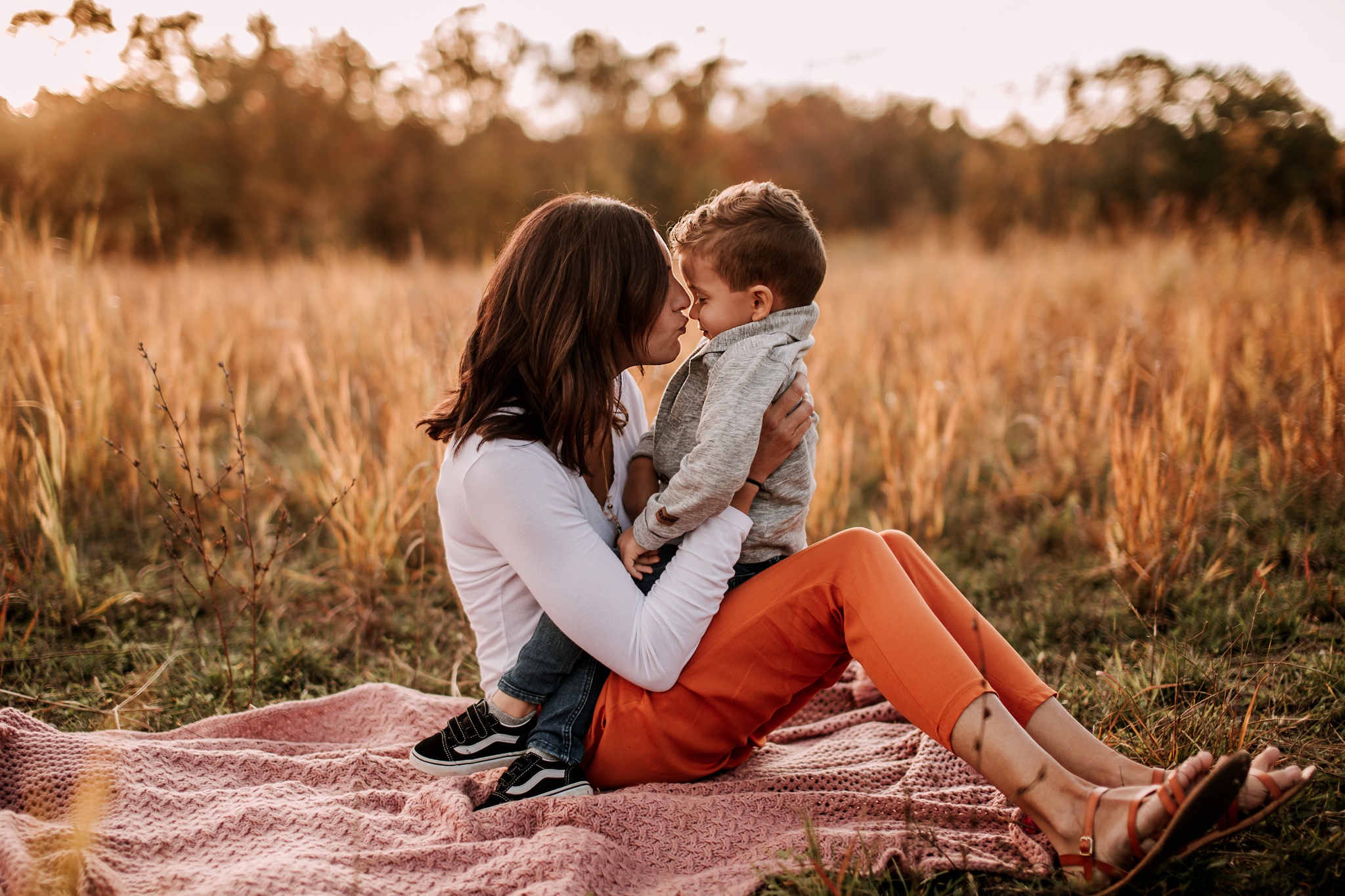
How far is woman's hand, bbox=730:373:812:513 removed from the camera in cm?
184

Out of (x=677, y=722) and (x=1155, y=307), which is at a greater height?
(x=1155, y=307)

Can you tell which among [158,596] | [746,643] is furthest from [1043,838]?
[158,596]

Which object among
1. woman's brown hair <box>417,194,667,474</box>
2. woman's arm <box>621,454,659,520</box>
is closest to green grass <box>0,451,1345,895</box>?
woman's arm <box>621,454,659,520</box>

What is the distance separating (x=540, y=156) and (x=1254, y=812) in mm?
17520

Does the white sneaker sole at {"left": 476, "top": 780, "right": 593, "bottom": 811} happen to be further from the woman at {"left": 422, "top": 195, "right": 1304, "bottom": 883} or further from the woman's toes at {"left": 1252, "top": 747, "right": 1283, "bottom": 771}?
the woman's toes at {"left": 1252, "top": 747, "right": 1283, "bottom": 771}

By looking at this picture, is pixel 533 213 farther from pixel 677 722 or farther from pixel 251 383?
pixel 251 383

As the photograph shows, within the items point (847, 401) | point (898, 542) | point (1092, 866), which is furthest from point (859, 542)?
point (847, 401)

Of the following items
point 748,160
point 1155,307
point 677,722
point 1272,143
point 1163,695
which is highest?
point 748,160

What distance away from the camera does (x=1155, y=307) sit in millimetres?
5477

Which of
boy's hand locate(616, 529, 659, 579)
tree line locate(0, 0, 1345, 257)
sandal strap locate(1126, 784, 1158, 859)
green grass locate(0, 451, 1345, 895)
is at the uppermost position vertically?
tree line locate(0, 0, 1345, 257)

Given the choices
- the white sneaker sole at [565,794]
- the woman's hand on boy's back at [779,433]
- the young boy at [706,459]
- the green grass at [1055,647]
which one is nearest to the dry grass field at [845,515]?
the green grass at [1055,647]

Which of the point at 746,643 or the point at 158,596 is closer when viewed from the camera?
the point at 746,643

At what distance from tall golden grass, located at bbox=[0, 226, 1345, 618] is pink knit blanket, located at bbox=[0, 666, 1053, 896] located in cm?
106

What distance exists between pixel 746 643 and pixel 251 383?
15.3ft
